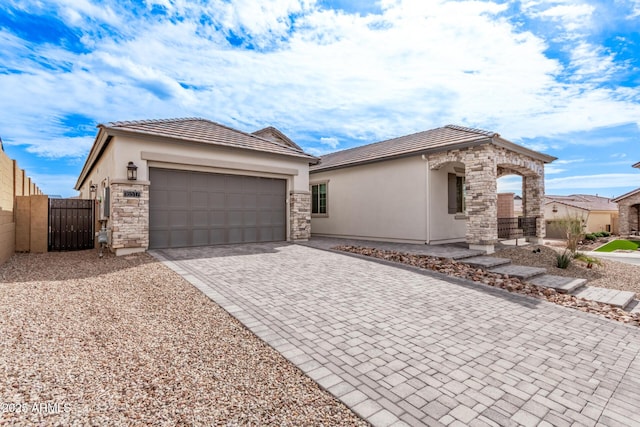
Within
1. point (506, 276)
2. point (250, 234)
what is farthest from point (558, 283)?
point (250, 234)

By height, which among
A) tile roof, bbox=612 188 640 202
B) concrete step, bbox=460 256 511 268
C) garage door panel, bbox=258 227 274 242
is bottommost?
concrete step, bbox=460 256 511 268

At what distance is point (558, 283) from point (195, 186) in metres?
10.4

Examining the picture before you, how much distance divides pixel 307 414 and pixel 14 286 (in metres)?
6.12

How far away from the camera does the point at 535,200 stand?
1309 centimetres

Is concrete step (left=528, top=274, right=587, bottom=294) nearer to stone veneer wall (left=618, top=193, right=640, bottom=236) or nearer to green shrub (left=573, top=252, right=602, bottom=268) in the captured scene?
green shrub (left=573, top=252, right=602, bottom=268)

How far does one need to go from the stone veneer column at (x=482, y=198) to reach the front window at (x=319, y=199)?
23.8 ft

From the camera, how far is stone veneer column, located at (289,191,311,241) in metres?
11.9

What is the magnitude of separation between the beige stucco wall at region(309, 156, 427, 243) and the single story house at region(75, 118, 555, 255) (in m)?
0.04

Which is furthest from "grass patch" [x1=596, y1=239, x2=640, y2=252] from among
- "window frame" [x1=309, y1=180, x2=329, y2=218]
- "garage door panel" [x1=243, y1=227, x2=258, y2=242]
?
Result: "garage door panel" [x1=243, y1=227, x2=258, y2=242]

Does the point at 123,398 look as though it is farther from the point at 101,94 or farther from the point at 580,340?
the point at 101,94

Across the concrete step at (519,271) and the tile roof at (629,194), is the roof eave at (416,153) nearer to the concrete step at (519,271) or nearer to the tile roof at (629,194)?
the concrete step at (519,271)

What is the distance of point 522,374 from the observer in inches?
114

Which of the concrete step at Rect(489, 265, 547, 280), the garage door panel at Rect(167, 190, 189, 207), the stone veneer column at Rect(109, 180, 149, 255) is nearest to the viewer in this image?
the concrete step at Rect(489, 265, 547, 280)

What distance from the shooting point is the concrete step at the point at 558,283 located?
6.43 meters
